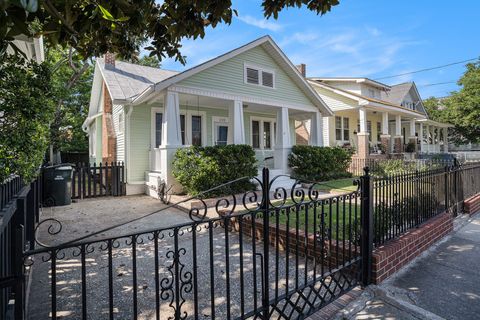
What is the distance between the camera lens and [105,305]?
3111mm

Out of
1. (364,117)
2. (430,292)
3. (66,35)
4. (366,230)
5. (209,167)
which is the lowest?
(430,292)

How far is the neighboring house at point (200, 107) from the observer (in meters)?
9.96

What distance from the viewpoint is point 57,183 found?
868cm

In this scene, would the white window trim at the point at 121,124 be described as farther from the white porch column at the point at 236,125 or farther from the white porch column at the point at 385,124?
the white porch column at the point at 385,124

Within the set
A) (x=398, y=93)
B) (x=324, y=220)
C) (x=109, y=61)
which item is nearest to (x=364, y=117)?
(x=398, y=93)

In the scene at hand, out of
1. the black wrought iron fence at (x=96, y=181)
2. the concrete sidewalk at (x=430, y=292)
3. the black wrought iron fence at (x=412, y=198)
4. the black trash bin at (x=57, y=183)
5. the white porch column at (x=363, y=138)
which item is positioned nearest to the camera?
the concrete sidewalk at (x=430, y=292)

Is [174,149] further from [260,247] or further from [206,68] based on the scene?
[260,247]

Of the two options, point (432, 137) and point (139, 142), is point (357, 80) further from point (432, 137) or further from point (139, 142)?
point (139, 142)

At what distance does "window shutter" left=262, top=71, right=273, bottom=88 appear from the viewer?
12.5 meters

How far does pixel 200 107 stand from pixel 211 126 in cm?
104

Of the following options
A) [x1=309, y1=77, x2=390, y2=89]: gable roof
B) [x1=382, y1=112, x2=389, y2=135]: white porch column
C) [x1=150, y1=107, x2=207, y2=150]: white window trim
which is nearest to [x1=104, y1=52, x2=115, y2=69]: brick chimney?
[x1=150, y1=107, x2=207, y2=150]: white window trim

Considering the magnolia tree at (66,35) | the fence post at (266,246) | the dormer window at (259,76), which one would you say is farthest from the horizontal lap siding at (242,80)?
the fence post at (266,246)

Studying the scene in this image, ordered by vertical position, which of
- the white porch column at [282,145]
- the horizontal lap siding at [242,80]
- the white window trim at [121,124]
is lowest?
the white porch column at [282,145]

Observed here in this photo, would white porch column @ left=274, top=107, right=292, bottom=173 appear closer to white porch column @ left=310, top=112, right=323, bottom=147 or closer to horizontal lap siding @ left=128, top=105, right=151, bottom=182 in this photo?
white porch column @ left=310, top=112, right=323, bottom=147
